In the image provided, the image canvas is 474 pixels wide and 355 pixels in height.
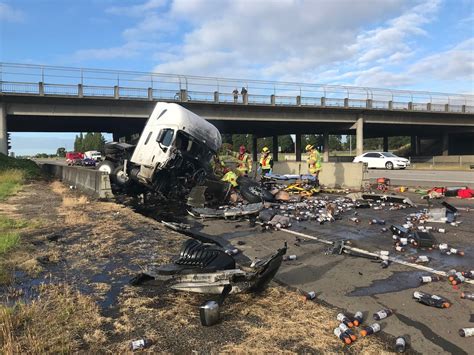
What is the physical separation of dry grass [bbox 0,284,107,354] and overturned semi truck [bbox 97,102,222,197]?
7.61 m

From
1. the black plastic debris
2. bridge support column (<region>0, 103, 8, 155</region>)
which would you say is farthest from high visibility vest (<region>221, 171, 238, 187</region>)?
bridge support column (<region>0, 103, 8, 155</region>)

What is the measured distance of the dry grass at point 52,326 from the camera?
3430 mm

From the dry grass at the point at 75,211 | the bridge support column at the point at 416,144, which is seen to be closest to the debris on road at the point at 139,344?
the dry grass at the point at 75,211

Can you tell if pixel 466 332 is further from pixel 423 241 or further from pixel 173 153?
pixel 173 153

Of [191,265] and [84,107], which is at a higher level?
[84,107]

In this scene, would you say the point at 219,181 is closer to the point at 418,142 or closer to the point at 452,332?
the point at 452,332

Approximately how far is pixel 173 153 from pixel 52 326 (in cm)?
828

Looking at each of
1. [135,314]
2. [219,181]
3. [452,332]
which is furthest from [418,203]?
[135,314]

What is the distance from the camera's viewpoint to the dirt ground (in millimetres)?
3547

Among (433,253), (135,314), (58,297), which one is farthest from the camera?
(433,253)

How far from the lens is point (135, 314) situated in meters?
4.25

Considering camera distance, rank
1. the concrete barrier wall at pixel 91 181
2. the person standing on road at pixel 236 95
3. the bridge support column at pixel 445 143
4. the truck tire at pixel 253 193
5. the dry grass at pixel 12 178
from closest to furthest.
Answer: the truck tire at pixel 253 193 → the concrete barrier wall at pixel 91 181 → the dry grass at pixel 12 178 → the person standing on road at pixel 236 95 → the bridge support column at pixel 445 143

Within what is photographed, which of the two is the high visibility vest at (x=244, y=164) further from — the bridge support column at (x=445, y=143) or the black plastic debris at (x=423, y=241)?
the bridge support column at (x=445, y=143)

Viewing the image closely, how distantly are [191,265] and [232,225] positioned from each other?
513cm
